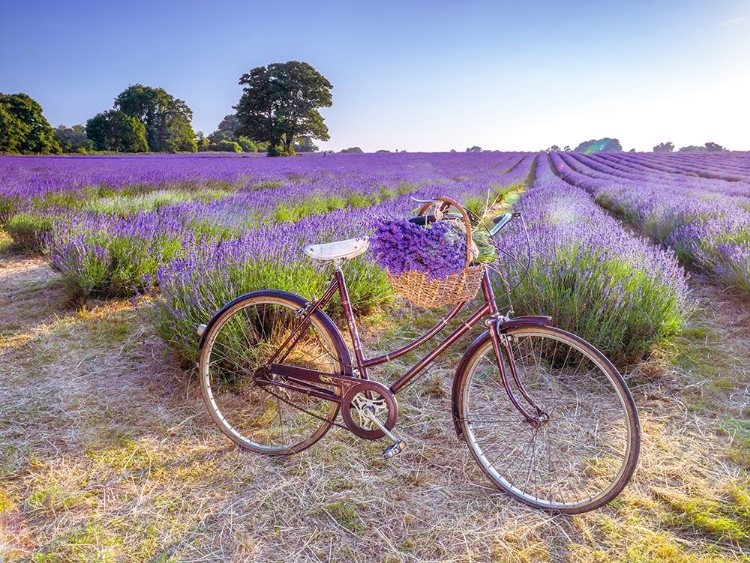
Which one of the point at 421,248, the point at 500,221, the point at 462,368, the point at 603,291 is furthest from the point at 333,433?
the point at 603,291

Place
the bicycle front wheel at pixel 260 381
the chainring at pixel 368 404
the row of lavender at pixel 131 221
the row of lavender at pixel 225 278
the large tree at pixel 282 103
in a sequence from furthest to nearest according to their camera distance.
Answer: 1. the large tree at pixel 282 103
2. the row of lavender at pixel 131 221
3. the row of lavender at pixel 225 278
4. the bicycle front wheel at pixel 260 381
5. the chainring at pixel 368 404

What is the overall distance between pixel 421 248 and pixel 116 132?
49.3 metres

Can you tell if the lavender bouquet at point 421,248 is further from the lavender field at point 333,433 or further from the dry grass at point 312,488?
the dry grass at point 312,488

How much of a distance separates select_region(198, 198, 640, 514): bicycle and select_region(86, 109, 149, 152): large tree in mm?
46490

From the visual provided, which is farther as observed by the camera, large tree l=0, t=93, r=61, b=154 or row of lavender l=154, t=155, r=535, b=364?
large tree l=0, t=93, r=61, b=154

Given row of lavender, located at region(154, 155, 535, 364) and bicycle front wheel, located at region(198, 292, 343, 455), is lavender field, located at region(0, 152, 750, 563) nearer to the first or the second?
row of lavender, located at region(154, 155, 535, 364)

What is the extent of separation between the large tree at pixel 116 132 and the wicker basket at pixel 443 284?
156 ft

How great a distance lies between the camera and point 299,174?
1224cm

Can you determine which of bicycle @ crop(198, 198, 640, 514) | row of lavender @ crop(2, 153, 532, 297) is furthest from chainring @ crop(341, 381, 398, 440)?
row of lavender @ crop(2, 153, 532, 297)

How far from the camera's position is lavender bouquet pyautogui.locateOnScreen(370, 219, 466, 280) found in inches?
61.2

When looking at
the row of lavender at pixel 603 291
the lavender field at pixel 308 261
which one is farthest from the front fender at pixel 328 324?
the row of lavender at pixel 603 291

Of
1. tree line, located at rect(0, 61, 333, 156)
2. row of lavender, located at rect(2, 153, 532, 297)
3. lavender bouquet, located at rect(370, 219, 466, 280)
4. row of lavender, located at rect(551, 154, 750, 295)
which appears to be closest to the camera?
lavender bouquet, located at rect(370, 219, 466, 280)

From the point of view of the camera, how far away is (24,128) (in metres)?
32.9

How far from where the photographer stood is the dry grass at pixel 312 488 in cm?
159
